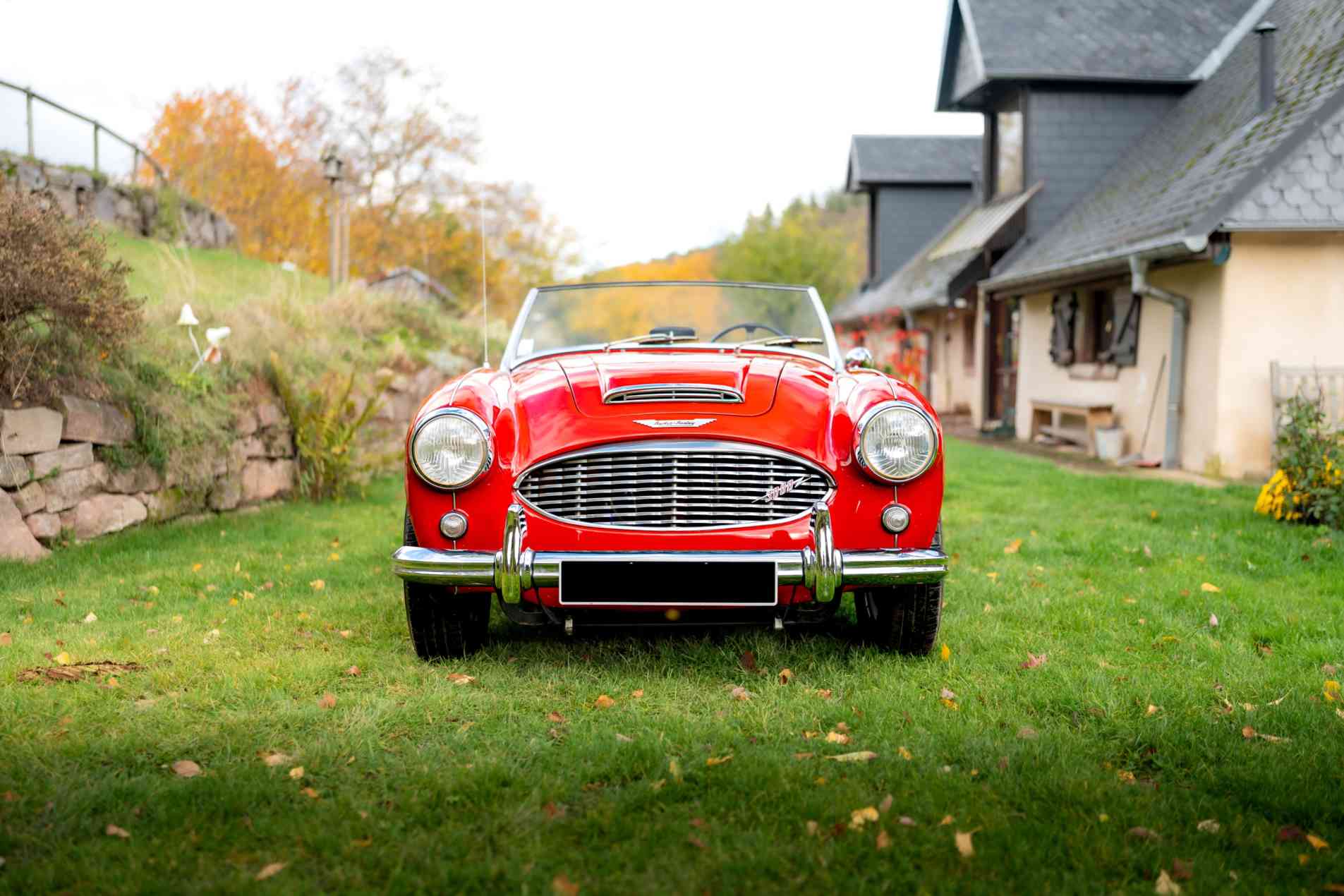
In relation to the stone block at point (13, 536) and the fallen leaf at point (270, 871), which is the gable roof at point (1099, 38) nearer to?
the stone block at point (13, 536)

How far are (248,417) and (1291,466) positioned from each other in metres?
6.77

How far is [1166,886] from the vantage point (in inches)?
86.9

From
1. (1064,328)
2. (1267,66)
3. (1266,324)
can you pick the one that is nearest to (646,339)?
(1266,324)

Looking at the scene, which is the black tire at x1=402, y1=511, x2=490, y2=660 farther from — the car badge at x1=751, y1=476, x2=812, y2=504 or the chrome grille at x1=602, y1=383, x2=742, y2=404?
the car badge at x1=751, y1=476, x2=812, y2=504

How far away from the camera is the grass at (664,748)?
2307mm

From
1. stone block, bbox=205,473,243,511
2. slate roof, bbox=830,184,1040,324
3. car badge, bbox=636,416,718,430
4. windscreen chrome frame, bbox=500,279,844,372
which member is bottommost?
stone block, bbox=205,473,243,511

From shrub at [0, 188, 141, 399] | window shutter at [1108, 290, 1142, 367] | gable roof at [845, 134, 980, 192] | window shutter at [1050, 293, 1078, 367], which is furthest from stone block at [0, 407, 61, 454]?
gable roof at [845, 134, 980, 192]

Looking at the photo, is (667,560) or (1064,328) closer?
(667,560)

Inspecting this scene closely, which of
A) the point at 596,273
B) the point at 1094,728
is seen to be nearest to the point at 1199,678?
the point at 1094,728

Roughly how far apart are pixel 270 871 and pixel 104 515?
4.35 m

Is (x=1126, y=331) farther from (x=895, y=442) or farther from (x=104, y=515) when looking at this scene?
(x=104, y=515)

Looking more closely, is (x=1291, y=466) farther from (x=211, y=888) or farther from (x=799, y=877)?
(x=211, y=888)

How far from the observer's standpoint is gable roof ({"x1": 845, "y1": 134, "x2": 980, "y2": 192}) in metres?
22.8

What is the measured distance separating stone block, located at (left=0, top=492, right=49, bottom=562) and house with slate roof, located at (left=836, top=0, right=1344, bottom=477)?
350 inches
